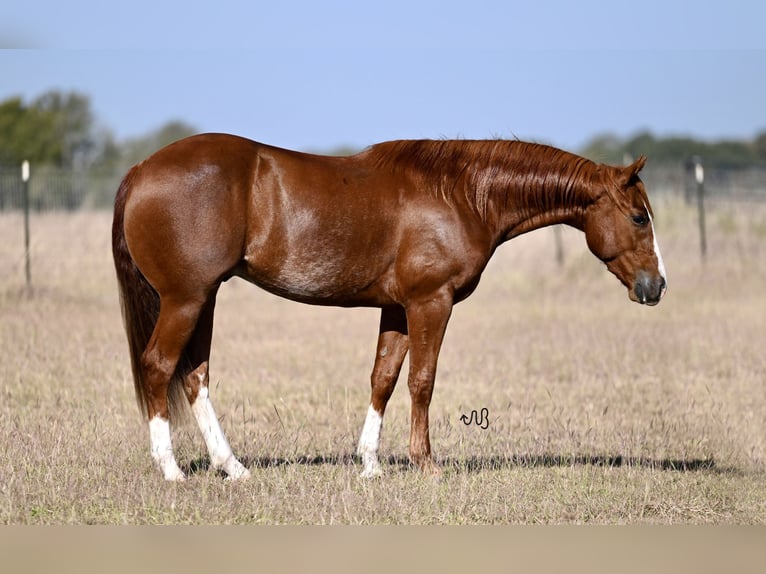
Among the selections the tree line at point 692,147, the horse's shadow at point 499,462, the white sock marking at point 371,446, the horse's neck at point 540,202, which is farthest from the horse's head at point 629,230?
the tree line at point 692,147

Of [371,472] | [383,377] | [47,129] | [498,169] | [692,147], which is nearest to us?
[371,472]

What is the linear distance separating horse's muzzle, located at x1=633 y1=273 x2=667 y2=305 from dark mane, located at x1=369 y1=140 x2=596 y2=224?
696mm

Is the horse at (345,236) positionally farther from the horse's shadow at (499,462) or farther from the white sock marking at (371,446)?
the horse's shadow at (499,462)

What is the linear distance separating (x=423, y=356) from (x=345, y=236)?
102 centimetres

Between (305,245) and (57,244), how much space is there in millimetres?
16373

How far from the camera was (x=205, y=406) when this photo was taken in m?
6.48

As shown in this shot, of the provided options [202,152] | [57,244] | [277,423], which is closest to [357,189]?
[202,152]

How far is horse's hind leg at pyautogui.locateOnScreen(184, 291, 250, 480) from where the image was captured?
21.1 feet

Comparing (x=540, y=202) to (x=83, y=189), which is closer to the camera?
(x=540, y=202)

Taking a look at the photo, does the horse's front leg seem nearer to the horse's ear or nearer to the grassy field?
the grassy field

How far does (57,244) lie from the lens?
69.9 ft

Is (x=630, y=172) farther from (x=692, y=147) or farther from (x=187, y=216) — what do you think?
(x=692, y=147)

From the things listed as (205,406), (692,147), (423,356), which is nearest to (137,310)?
(205,406)

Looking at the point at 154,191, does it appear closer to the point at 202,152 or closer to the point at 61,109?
the point at 202,152
